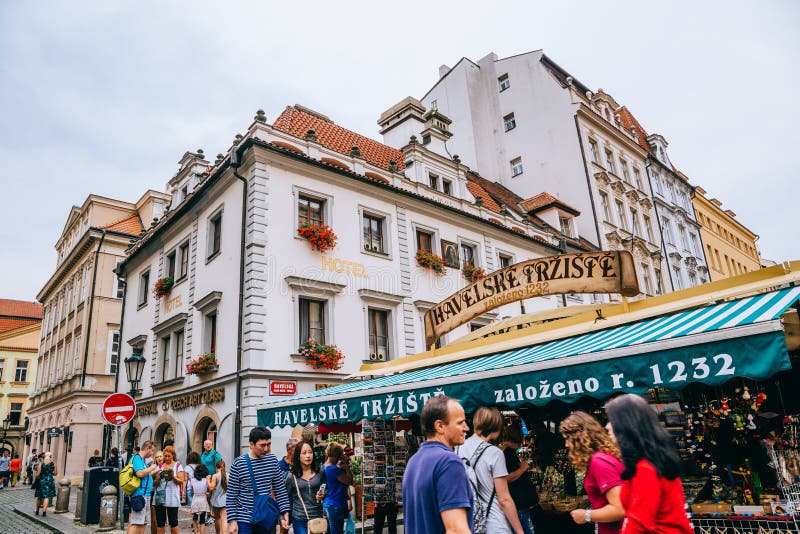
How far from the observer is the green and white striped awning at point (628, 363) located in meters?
4.77

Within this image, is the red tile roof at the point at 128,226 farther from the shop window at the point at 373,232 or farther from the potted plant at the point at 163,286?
the shop window at the point at 373,232

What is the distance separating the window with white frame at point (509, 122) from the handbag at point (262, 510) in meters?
31.5

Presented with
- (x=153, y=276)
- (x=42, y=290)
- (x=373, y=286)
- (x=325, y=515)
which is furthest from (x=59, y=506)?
(x=42, y=290)

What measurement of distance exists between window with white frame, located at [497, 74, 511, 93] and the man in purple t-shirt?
34992 millimetres

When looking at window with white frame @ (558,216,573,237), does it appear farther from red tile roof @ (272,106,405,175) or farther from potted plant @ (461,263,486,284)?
red tile roof @ (272,106,405,175)

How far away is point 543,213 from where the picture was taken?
95.2 feet

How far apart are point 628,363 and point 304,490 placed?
4.51m

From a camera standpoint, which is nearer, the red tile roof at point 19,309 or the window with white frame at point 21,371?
the window with white frame at point 21,371

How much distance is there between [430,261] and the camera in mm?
20141

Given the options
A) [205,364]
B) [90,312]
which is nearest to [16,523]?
[205,364]

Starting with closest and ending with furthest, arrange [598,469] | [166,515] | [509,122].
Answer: [598,469]
[166,515]
[509,122]

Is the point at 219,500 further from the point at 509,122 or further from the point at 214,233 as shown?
the point at 509,122

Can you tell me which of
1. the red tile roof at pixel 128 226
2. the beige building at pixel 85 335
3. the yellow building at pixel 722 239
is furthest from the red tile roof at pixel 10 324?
the yellow building at pixel 722 239

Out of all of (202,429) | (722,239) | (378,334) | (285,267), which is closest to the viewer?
(285,267)
